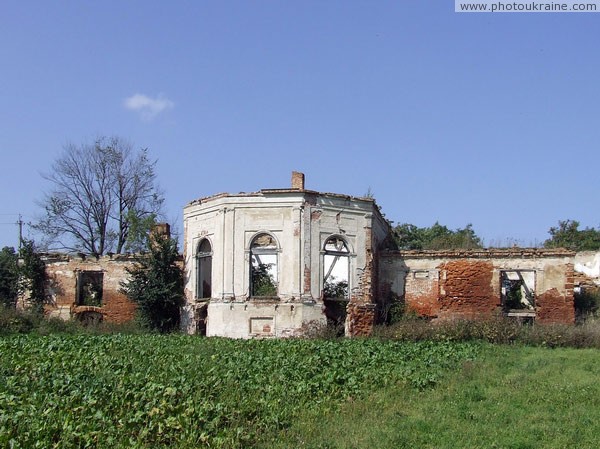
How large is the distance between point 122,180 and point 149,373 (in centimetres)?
3274

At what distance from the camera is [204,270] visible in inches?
1224

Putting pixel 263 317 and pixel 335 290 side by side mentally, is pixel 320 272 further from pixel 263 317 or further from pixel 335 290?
pixel 263 317

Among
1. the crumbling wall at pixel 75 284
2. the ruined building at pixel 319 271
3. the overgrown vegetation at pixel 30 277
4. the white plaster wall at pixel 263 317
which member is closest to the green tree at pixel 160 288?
the ruined building at pixel 319 271

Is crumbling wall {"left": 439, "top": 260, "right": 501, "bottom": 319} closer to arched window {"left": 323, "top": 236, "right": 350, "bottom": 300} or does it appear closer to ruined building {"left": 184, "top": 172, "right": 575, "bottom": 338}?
ruined building {"left": 184, "top": 172, "right": 575, "bottom": 338}

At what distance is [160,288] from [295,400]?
17.0 meters

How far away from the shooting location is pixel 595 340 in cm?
2419

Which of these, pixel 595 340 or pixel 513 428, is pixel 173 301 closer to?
pixel 595 340

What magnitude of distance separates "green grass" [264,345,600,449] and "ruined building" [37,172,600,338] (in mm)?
11387

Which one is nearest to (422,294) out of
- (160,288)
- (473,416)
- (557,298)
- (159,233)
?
(557,298)

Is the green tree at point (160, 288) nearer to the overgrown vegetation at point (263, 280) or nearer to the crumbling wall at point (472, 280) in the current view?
the overgrown vegetation at point (263, 280)

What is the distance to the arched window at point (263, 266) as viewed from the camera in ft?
93.8

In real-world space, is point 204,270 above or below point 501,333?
above

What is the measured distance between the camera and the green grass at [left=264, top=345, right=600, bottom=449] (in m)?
11.8

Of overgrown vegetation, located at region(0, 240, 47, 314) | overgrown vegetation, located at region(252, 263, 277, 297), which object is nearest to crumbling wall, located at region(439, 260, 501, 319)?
overgrown vegetation, located at region(252, 263, 277, 297)
